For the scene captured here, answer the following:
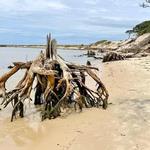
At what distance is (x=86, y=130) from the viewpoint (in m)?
9.84

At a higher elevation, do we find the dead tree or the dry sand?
the dead tree

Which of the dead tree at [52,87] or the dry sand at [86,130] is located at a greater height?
the dead tree at [52,87]

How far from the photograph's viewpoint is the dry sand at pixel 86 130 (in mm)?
8633

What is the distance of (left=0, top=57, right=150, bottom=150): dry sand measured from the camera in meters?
8.63

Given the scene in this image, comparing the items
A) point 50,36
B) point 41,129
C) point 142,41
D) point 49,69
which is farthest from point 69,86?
point 142,41

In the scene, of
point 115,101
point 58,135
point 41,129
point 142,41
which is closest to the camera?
point 58,135

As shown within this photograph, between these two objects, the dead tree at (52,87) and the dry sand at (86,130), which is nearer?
the dry sand at (86,130)

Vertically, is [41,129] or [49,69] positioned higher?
[49,69]

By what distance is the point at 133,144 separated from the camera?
8.39 metres

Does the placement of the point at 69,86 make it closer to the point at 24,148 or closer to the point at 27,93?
the point at 27,93

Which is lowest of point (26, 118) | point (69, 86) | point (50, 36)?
point (26, 118)

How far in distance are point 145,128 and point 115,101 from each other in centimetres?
441

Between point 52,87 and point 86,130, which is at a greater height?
point 52,87

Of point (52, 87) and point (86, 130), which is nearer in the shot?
point (86, 130)
